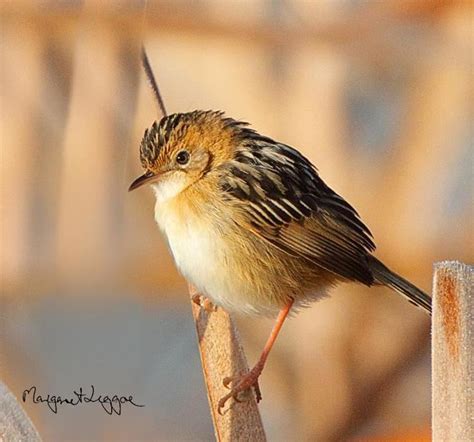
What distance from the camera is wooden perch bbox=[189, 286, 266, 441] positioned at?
113 cm

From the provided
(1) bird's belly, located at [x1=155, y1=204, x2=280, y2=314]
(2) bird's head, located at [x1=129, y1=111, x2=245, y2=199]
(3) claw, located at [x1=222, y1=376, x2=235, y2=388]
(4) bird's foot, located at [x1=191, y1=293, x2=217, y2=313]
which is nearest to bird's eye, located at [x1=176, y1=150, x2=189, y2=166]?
(2) bird's head, located at [x1=129, y1=111, x2=245, y2=199]

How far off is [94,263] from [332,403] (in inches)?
27.0

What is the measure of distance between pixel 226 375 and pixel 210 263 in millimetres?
492

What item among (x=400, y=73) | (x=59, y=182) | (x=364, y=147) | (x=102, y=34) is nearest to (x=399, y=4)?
(x=400, y=73)

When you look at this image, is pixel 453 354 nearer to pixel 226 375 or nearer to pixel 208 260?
pixel 226 375

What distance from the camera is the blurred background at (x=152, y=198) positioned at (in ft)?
7.97

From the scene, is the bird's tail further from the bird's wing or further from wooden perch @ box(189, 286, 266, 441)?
wooden perch @ box(189, 286, 266, 441)

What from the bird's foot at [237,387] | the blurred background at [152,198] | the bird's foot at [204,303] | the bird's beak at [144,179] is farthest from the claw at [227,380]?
the blurred background at [152,198]

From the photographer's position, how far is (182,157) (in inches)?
71.9

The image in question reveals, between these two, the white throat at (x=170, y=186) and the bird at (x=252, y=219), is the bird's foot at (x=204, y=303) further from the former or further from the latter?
the white throat at (x=170, y=186)
